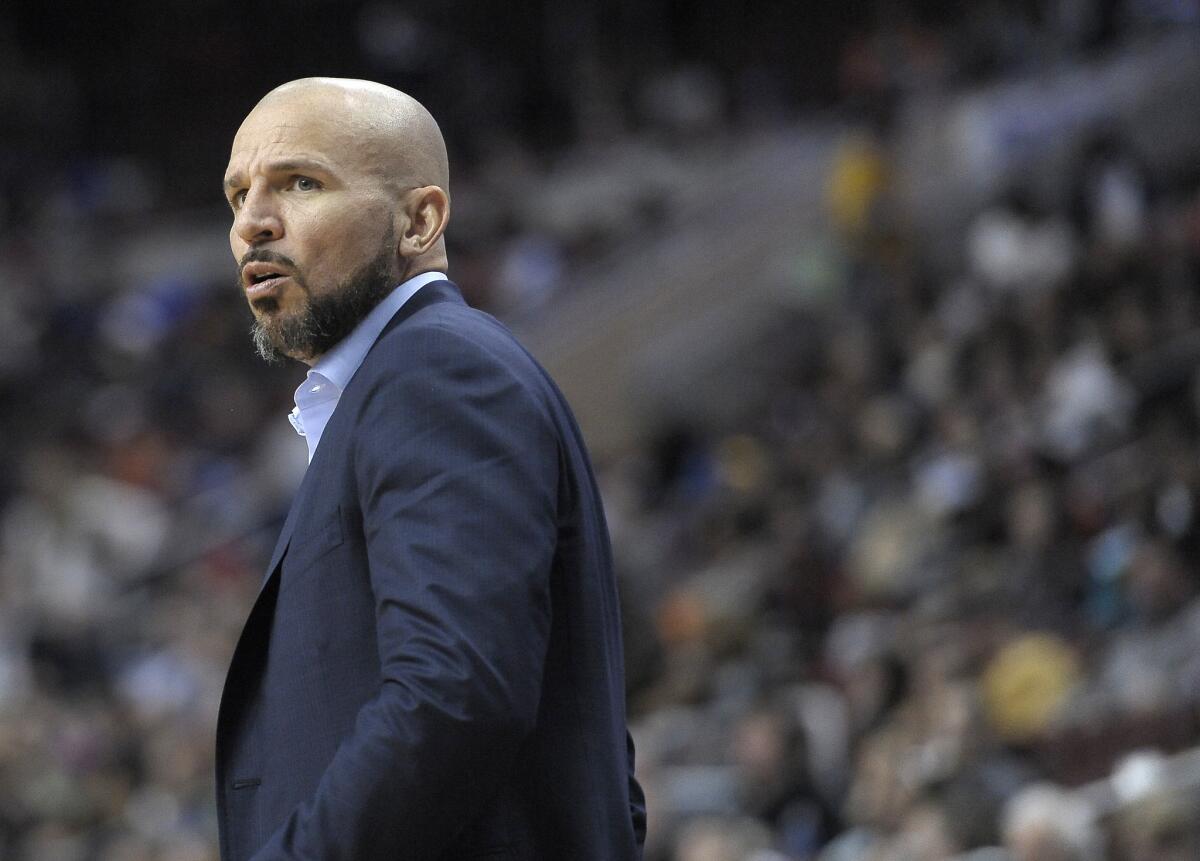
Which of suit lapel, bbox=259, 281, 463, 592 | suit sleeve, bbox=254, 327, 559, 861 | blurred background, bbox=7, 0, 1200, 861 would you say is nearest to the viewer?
suit sleeve, bbox=254, 327, 559, 861

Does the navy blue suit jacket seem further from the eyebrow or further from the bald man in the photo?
the eyebrow

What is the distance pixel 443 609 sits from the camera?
1.63 meters

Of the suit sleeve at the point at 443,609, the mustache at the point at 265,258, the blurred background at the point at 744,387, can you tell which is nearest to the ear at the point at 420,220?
the mustache at the point at 265,258

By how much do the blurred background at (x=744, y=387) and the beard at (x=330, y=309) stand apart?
10.7 feet

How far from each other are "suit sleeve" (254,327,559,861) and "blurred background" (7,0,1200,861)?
333cm

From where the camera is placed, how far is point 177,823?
24.8 feet

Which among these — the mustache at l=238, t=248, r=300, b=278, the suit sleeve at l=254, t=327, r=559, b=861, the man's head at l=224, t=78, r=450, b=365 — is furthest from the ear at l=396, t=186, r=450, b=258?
the suit sleeve at l=254, t=327, r=559, b=861

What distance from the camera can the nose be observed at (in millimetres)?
1904

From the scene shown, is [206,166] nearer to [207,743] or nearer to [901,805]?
[207,743]

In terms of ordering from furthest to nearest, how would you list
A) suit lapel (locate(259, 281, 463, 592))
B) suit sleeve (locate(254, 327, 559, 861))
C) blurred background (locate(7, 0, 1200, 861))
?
blurred background (locate(7, 0, 1200, 861)), suit lapel (locate(259, 281, 463, 592)), suit sleeve (locate(254, 327, 559, 861))

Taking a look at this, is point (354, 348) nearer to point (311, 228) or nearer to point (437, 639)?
point (311, 228)

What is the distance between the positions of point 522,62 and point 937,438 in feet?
30.0

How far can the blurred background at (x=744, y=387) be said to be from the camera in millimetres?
6301

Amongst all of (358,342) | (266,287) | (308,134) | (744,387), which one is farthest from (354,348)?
(744,387)
